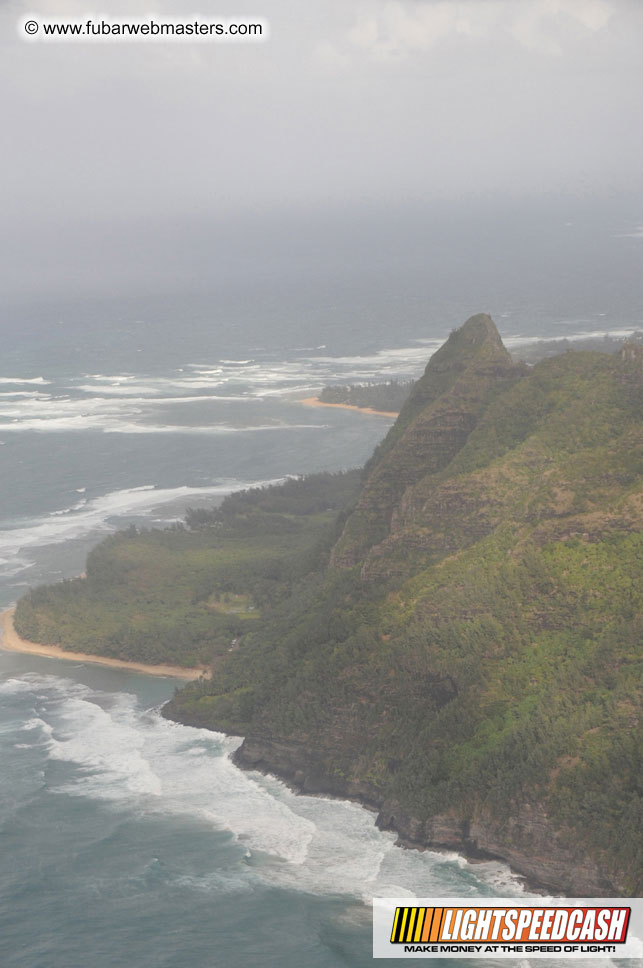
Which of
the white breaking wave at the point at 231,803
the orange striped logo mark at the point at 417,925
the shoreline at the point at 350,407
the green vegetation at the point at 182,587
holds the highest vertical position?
the shoreline at the point at 350,407

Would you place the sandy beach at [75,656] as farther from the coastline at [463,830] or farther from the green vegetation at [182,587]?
the coastline at [463,830]

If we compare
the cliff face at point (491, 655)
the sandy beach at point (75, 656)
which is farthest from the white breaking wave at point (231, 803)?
the sandy beach at point (75, 656)

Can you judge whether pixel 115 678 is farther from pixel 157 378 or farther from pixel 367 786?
pixel 157 378

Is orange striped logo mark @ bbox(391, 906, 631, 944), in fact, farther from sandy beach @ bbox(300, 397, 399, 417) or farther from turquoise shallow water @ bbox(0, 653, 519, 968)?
sandy beach @ bbox(300, 397, 399, 417)

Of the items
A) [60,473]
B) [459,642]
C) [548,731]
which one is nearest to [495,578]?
[459,642]

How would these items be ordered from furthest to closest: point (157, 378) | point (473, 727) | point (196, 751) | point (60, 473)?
point (157, 378) → point (60, 473) → point (196, 751) → point (473, 727)

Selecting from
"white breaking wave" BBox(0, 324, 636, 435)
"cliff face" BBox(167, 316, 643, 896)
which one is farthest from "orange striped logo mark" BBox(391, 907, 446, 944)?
"white breaking wave" BBox(0, 324, 636, 435)

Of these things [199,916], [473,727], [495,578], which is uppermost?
[495,578]
